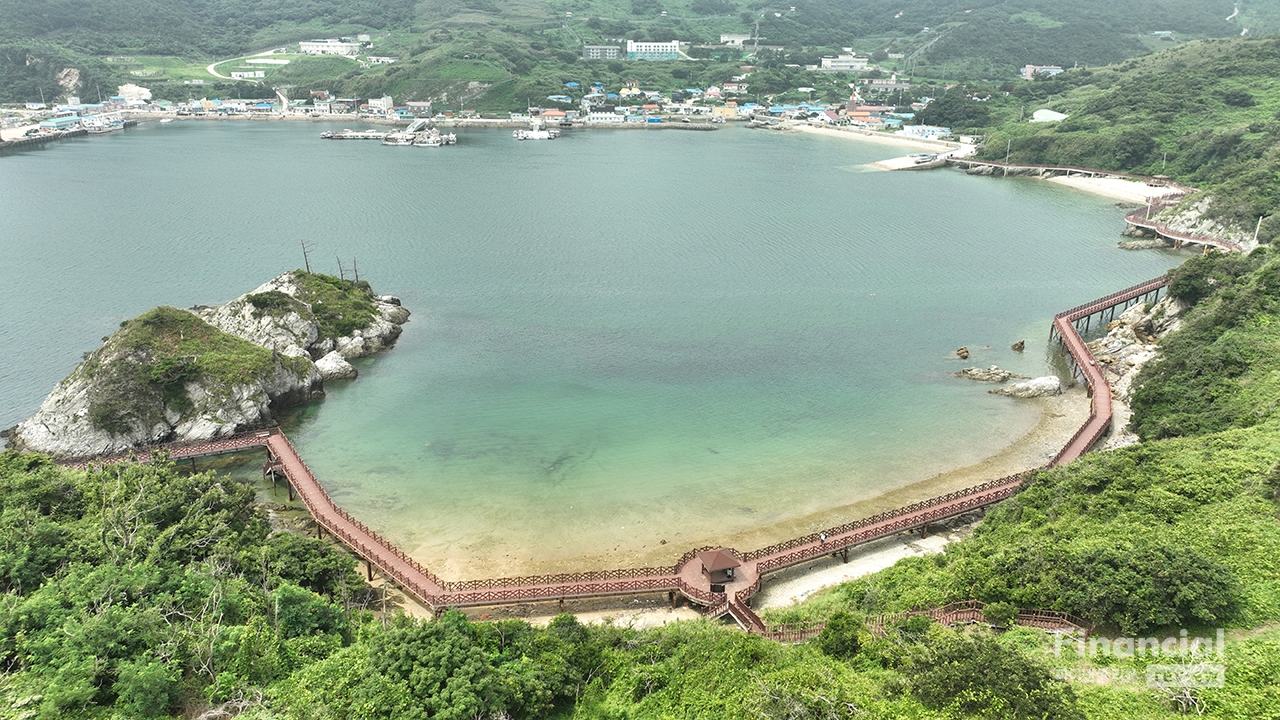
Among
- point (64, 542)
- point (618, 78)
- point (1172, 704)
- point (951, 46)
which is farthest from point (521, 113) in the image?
point (1172, 704)

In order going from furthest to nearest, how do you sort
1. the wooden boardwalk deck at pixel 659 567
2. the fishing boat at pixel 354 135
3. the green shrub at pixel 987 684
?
the fishing boat at pixel 354 135
the wooden boardwalk deck at pixel 659 567
the green shrub at pixel 987 684

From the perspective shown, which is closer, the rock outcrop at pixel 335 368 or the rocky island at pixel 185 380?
the rocky island at pixel 185 380

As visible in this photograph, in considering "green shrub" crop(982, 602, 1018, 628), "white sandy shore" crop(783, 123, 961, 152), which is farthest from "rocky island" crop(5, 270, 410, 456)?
"white sandy shore" crop(783, 123, 961, 152)

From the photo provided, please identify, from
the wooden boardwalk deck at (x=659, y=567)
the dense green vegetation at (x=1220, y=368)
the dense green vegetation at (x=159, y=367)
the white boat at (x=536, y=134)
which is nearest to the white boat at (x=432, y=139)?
the white boat at (x=536, y=134)

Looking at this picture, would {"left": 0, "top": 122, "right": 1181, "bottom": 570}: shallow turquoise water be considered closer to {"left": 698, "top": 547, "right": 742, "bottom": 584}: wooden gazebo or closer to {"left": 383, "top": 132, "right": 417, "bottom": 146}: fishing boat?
{"left": 698, "top": 547, "right": 742, "bottom": 584}: wooden gazebo

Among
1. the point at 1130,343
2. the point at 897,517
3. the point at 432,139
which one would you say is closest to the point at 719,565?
the point at 897,517

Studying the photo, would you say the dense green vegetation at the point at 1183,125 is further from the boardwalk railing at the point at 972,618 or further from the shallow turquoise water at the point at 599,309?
the boardwalk railing at the point at 972,618

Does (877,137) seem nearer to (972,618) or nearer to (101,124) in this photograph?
(972,618)
